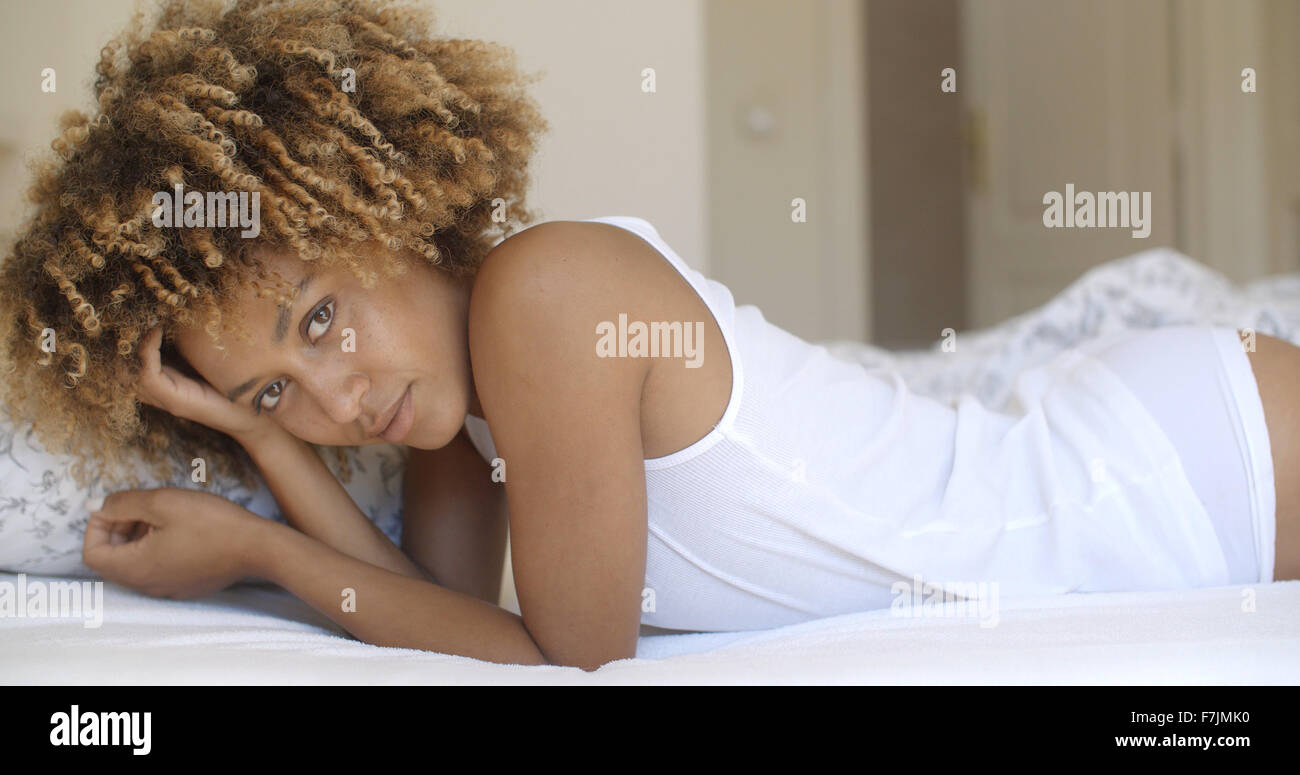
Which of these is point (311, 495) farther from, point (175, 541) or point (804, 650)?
point (804, 650)

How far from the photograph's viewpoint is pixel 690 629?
1.16 metres

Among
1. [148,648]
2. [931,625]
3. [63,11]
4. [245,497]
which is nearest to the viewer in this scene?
[148,648]

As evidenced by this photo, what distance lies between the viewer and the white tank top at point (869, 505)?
102 centimetres

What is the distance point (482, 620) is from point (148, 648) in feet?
0.93

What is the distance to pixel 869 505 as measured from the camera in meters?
1.05

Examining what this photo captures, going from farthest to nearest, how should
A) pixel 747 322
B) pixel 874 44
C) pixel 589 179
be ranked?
pixel 874 44 → pixel 589 179 → pixel 747 322

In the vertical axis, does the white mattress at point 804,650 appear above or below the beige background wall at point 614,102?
below

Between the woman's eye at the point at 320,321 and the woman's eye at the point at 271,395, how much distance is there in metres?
0.07

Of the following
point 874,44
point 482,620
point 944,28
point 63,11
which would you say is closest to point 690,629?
point 482,620

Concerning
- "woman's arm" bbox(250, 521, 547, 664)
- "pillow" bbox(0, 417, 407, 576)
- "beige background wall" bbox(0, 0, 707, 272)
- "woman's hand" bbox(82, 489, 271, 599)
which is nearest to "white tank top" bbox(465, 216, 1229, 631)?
"woman's arm" bbox(250, 521, 547, 664)

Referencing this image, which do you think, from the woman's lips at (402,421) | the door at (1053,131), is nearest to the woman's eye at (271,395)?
the woman's lips at (402,421)

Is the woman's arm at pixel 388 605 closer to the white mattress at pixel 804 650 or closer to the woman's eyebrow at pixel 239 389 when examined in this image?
the white mattress at pixel 804 650

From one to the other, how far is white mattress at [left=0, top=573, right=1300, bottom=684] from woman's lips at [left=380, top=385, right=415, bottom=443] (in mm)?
194

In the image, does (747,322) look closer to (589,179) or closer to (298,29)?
(298,29)
